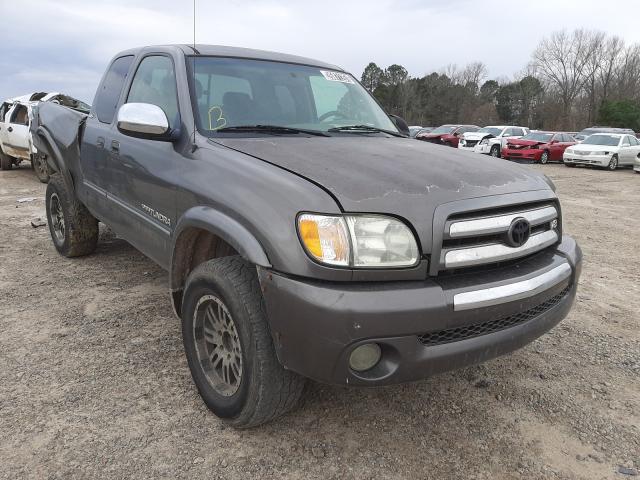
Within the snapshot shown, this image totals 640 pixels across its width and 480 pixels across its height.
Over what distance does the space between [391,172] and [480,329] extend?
78 cm

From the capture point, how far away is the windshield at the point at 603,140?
1952 centimetres

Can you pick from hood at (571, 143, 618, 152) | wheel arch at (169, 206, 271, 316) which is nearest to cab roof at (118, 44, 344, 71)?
wheel arch at (169, 206, 271, 316)

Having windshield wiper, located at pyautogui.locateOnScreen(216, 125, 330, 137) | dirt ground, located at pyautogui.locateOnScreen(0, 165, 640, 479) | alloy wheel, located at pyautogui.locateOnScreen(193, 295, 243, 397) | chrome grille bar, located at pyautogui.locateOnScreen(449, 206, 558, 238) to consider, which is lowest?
dirt ground, located at pyautogui.locateOnScreen(0, 165, 640, 479)

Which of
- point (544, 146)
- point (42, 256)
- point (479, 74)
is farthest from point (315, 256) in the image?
point (479, 74)

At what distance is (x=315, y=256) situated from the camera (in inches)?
74.7

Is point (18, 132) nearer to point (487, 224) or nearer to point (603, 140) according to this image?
point (487, 224)

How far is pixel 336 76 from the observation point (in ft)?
12.1

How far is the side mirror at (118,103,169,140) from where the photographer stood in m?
2.62

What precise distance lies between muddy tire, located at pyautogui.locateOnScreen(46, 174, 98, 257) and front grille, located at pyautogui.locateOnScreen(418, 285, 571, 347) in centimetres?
370

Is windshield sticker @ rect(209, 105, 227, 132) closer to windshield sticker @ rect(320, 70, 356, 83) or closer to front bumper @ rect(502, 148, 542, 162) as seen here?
windshield sticker @ rect(320, 70, 356, 83)

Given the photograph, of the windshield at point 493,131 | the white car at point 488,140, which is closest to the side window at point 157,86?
the white car at point 488,140

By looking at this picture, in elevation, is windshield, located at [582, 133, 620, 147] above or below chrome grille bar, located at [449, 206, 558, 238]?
above

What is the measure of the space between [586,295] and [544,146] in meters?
18.7

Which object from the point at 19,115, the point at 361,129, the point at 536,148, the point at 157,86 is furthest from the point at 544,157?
the point at 157,86
